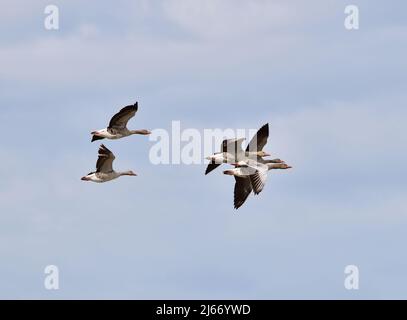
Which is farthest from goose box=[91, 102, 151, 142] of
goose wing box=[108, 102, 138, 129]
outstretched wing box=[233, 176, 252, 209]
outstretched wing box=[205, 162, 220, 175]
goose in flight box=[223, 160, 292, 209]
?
outstretched wing box=[233, 176, 252, 209]

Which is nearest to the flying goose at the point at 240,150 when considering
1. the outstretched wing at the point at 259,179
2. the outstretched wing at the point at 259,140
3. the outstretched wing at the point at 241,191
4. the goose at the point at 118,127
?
the outstretched wing at the point at 259,140

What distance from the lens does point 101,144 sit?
104 metres

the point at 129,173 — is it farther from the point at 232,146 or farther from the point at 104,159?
the point at 232,146

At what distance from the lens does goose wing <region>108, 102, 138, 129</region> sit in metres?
102

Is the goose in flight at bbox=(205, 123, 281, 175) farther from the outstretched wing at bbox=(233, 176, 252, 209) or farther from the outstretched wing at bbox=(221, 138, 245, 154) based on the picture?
the outstretched wing at bbox=(233, 176, 252, 209)

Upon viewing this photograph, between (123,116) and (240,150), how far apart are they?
19.8ft

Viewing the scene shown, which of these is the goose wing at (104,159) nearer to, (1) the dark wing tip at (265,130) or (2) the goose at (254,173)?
(2) the goose at (254,173)

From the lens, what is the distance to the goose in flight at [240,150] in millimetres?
103125

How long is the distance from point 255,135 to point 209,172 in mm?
3819

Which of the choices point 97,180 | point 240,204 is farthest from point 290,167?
point 97,180

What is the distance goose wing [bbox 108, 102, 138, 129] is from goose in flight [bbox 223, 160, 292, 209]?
5629 millimetres

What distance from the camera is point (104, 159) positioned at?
4090 inches
